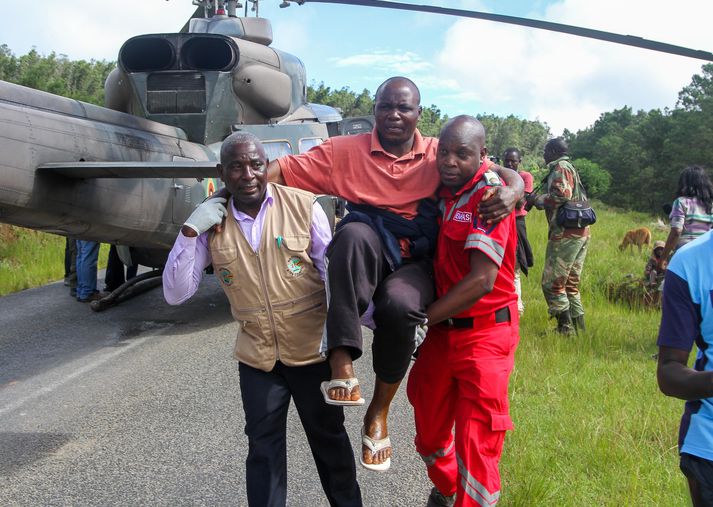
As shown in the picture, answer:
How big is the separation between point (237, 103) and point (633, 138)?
38.2 metres

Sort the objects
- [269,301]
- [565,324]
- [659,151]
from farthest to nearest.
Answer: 1. [659,151]
2. [565,324]
3. [269,301]

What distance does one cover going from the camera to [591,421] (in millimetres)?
4559

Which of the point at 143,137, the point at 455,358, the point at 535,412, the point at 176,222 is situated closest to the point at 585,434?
the point at 535,412

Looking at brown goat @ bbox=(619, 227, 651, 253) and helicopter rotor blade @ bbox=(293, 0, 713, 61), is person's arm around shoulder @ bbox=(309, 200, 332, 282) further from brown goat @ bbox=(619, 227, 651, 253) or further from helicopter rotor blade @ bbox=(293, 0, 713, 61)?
brown goat @ bbox=(619, 227, 651, 253)

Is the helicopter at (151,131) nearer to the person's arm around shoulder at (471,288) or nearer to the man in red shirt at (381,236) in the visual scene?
the man in red shirt at (381,236)

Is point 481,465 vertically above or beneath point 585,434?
above

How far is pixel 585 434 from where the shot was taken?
4.34m

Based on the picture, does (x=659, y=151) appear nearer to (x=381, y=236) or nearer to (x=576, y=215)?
(x=576, y=215)

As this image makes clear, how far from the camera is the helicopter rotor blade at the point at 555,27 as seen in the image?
336 cm

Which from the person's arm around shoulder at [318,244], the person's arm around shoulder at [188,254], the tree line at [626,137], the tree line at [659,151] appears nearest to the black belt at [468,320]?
the person's arm around shoulder at [318,244]

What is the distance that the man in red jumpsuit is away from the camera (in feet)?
9.35

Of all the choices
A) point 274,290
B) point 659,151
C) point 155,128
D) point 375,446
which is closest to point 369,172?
point 274,290

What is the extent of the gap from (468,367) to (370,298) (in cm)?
58

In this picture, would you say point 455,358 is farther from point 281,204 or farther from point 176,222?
point 176,222
